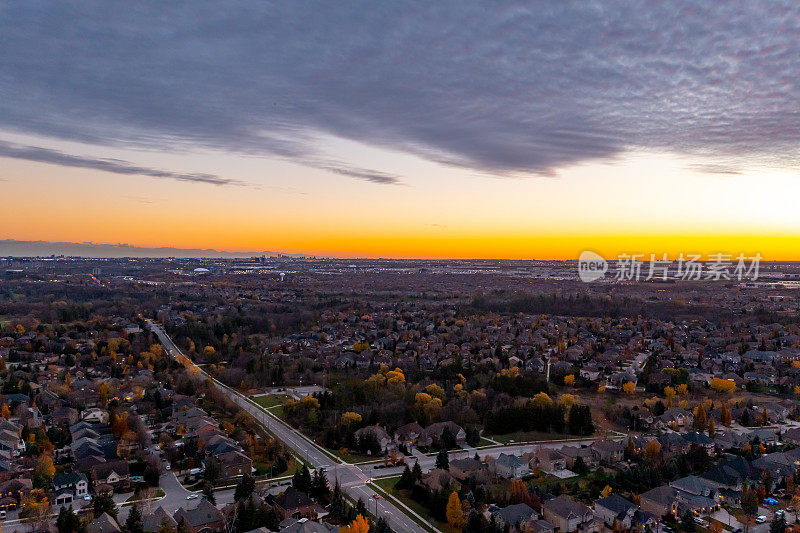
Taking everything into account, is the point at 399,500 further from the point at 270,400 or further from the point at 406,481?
the point at 270,400

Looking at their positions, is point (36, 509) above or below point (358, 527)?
below

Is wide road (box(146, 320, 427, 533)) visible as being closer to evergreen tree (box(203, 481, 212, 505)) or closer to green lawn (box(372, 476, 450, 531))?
green lawn (box(372, 476, 450, 531))

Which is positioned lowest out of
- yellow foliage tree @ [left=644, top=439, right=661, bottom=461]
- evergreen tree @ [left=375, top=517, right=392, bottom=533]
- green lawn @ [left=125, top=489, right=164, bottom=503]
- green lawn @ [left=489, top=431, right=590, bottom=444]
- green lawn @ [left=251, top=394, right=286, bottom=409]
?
green lawn @ [left=251, top=394, right=286, bottom=409]

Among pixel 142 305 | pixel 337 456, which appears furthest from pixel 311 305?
pixel 337 456

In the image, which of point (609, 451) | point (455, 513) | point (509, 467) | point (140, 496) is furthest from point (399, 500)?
point (609, 451)

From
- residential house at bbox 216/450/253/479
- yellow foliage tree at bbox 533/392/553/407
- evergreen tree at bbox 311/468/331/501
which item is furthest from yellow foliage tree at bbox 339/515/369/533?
yellow foliage tree at bbox 533/392/553/407

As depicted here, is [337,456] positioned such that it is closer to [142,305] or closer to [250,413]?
[250,413]
